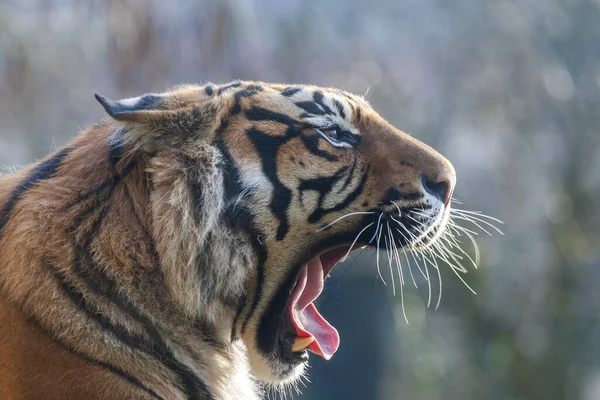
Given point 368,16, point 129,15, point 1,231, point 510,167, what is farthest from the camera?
point 368,16

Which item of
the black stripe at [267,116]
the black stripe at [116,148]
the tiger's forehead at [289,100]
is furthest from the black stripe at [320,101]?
the black stripe at [116,148]

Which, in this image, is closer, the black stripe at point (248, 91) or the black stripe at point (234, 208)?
the black stripe at point (234, 208)

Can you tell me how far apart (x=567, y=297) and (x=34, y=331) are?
7582 millimetres

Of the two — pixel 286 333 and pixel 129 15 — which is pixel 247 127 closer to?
pixel 286 333

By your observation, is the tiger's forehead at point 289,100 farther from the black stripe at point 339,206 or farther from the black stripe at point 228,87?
the black stripe at point 339,206

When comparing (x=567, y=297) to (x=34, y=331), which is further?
(x=567, y=297)

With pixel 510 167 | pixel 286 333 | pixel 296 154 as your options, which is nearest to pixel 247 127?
pixel 296 154

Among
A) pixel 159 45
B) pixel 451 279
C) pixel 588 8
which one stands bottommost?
pixel 451 279

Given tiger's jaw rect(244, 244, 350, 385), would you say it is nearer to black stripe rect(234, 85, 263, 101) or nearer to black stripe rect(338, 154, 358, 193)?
black stripe rect(338, 154, 358, 193)

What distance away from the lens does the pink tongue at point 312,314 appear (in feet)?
7.48

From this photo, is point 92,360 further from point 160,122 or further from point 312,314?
point 312,314

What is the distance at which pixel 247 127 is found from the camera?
2.15 meters

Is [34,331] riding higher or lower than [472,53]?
lower

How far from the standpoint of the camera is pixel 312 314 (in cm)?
243
